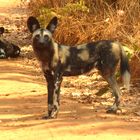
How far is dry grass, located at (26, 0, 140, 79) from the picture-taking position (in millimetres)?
10695

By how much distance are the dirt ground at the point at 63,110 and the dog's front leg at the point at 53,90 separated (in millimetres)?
128

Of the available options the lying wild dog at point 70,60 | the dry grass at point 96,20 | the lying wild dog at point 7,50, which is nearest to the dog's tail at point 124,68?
the lying wild dog at point 70,60

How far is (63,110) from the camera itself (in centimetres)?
744

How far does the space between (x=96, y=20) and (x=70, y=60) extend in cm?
439

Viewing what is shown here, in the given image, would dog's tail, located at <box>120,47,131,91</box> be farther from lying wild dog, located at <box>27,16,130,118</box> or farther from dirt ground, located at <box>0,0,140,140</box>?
dirt ground, located at <box>0,0,140,140</box>

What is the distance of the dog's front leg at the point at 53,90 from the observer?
22.9ft

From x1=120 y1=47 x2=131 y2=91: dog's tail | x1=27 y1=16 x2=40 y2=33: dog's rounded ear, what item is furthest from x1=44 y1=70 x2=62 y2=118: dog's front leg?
x1=120 y1=47 x2=131 y2=91: dog's tail

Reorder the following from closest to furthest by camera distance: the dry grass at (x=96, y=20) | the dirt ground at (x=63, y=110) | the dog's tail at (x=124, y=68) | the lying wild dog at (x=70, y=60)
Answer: the dirt ground at (x=63, y=110), the lying wild dog at (x=70, y=60), the dog's tail at (x=124, y=68), the dry grass at (x=96, y=20)

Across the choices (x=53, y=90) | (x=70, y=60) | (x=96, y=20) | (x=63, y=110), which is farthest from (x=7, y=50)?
(x=53, y=90)

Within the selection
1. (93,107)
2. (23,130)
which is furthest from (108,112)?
(23,130)

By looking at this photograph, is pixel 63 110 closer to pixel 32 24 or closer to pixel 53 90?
pixel 53 90

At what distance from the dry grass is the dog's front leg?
321cm

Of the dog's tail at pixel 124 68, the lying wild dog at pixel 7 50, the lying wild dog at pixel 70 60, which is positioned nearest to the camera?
the lying wild dog at pixel 70 60

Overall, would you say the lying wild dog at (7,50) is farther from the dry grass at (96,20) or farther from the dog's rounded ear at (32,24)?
the dog's rounded ear at (32,24)
